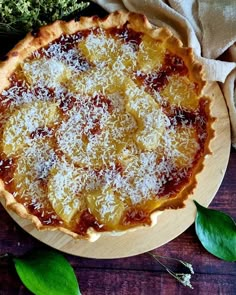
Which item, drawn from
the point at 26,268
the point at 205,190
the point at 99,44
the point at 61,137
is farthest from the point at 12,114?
the point at 205,190

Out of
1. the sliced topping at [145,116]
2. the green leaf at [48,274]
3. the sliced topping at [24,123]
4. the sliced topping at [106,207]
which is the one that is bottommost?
the green leaf at [48,274]

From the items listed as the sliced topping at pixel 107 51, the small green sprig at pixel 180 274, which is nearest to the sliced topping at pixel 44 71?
the sliced topping at pixel 107 51

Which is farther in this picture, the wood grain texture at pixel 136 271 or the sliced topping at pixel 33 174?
the wood grain texture at pixel 136 271

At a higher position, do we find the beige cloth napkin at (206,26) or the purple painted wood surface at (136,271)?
the beige cloth napkin at (206,26)

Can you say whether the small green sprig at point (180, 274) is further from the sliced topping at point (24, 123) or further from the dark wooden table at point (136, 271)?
the sliced topping at point (24, 123)

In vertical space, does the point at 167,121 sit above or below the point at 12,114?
below

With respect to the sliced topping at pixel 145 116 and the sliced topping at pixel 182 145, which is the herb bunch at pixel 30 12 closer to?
the sliced topping at pixel 145 116

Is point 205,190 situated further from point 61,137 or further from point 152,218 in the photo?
point 61,137

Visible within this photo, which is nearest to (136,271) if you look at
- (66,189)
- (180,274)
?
(180,274)
